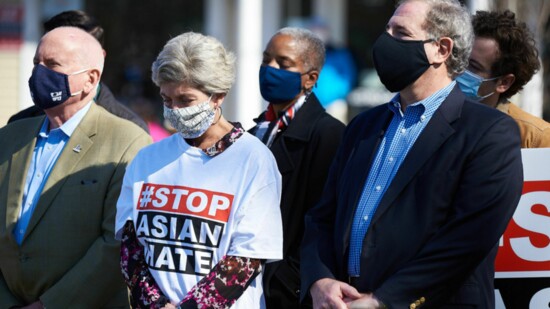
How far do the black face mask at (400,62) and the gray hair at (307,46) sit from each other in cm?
133

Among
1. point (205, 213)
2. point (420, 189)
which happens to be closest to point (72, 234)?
point (205, 213)

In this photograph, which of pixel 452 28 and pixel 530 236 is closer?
pixel 452 28

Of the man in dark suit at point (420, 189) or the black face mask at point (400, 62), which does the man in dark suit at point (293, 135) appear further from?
the black face mask at point (400, 62)

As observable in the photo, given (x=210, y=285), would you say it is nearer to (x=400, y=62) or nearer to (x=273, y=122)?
(x=400, y=62)

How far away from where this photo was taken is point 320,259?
3986mm

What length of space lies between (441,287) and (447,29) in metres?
1.02

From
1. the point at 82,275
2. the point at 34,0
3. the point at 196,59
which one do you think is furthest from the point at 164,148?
the point at 34,0

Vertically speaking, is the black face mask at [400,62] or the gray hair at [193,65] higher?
the black face mask at [400,62]

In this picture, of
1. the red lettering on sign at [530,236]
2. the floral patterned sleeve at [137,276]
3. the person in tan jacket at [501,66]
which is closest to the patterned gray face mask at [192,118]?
the floral patterned sleeve at [137,276]

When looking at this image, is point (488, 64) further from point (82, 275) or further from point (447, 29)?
point (82, 275)

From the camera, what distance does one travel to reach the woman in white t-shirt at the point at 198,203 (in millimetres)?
4070

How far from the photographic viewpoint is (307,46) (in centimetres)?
530

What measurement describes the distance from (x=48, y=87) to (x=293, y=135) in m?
1.22

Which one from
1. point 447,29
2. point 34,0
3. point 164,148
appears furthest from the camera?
point 34,0
